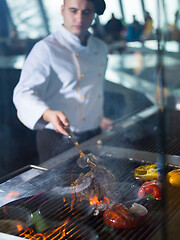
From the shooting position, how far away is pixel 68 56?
1643 mm

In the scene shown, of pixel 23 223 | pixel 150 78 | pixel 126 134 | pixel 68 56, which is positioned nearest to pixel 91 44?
pixel 68 56

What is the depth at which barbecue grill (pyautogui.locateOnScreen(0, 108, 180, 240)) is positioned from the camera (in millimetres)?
834

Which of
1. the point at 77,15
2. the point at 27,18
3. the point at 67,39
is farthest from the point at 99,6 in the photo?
the point at 27,18

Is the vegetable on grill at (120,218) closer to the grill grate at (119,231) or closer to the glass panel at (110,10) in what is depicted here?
the grill grate at (119,231)

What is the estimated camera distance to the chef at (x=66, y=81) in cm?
149

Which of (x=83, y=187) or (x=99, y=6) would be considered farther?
(x=99, y=6)

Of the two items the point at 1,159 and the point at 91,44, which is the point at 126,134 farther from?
the point at 1,159

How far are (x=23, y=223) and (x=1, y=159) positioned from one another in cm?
178

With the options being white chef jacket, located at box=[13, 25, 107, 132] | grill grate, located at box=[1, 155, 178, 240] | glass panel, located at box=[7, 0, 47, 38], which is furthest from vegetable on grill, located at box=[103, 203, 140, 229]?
glass panel, located at box=[7, 0, 47, 38]

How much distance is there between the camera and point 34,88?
4.91 ft

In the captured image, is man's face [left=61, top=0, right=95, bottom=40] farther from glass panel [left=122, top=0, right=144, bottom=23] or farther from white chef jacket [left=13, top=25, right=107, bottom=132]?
glass panel [left=122, top=0, right=144, bottom=23]

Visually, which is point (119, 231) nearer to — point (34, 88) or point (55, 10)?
point (34, 88)

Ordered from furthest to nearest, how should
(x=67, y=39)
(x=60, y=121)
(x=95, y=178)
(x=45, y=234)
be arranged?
1. (x=67, y=39)
2. (x=60, y=121)
3. (x=95, y=178)
4. (x=45, y=234)

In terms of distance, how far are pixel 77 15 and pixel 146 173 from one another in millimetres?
795
